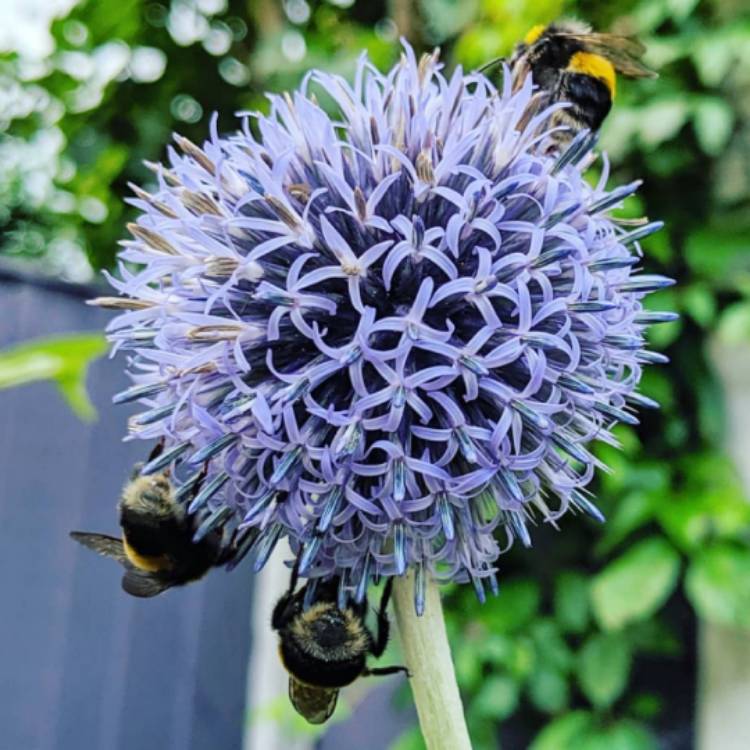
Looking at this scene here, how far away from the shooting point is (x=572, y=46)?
0.81m

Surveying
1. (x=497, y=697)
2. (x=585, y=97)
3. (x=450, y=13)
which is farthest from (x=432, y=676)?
(x=450, y=13)

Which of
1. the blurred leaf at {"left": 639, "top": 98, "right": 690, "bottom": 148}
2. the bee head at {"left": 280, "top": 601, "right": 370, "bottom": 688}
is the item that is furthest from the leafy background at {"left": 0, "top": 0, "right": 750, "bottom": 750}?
A: the bee head at {"left": 280, "top": 601, "right": 370, "bottom": 688}

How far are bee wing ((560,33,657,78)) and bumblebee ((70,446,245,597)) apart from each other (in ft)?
1.60

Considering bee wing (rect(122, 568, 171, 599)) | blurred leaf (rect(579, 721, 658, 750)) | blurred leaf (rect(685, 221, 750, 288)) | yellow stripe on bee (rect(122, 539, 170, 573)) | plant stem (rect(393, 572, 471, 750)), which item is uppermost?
blurred leaf (rect(685, 221, 750, 288))

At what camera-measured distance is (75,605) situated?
6.59 feet

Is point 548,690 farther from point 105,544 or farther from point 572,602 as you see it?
point 105,544

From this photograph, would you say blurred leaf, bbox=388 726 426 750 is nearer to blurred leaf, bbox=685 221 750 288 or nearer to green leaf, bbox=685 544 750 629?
green leaf, bbox=685 544 750 629

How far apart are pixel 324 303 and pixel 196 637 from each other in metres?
1.69

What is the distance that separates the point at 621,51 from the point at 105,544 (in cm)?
61

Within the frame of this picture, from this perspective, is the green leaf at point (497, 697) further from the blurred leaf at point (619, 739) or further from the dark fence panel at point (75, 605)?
the dark fence panel at point (75, 605)

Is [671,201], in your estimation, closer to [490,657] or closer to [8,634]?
[490,657]

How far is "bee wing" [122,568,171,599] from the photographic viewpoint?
0.81 m

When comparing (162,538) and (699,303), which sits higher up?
(699,303)

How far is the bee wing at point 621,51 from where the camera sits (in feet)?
2.74
